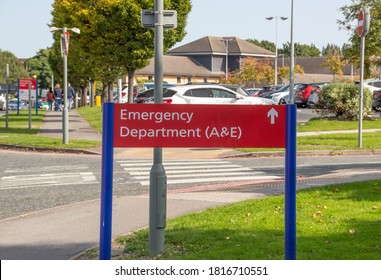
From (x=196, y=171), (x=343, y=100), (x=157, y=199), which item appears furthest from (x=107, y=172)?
(x=343, y=100)

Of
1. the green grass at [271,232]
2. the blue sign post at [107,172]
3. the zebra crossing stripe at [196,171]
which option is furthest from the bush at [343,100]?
the blue sign post at [107,172]

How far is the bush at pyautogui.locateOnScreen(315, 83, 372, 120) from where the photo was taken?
2869 centimetres

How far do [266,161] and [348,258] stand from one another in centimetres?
1144

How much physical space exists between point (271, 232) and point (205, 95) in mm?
19592

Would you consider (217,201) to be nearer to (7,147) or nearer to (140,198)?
(140,198)

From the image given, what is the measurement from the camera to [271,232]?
840 centimetres

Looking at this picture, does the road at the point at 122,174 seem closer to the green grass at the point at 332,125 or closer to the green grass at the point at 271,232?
the green grass at the point at 271,232

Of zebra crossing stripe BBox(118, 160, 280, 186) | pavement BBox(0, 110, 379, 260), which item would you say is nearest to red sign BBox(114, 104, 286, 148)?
pavement BBox(0, 110, 379, 260)

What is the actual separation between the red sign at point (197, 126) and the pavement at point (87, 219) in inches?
89.9

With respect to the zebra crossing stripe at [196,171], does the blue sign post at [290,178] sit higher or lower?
higher

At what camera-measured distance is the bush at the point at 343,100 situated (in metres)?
28.7

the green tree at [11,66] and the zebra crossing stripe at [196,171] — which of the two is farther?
the green tree at [11,66]

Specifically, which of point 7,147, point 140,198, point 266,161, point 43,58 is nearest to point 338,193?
point 140,198

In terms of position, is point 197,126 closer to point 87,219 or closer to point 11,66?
point 87,219
